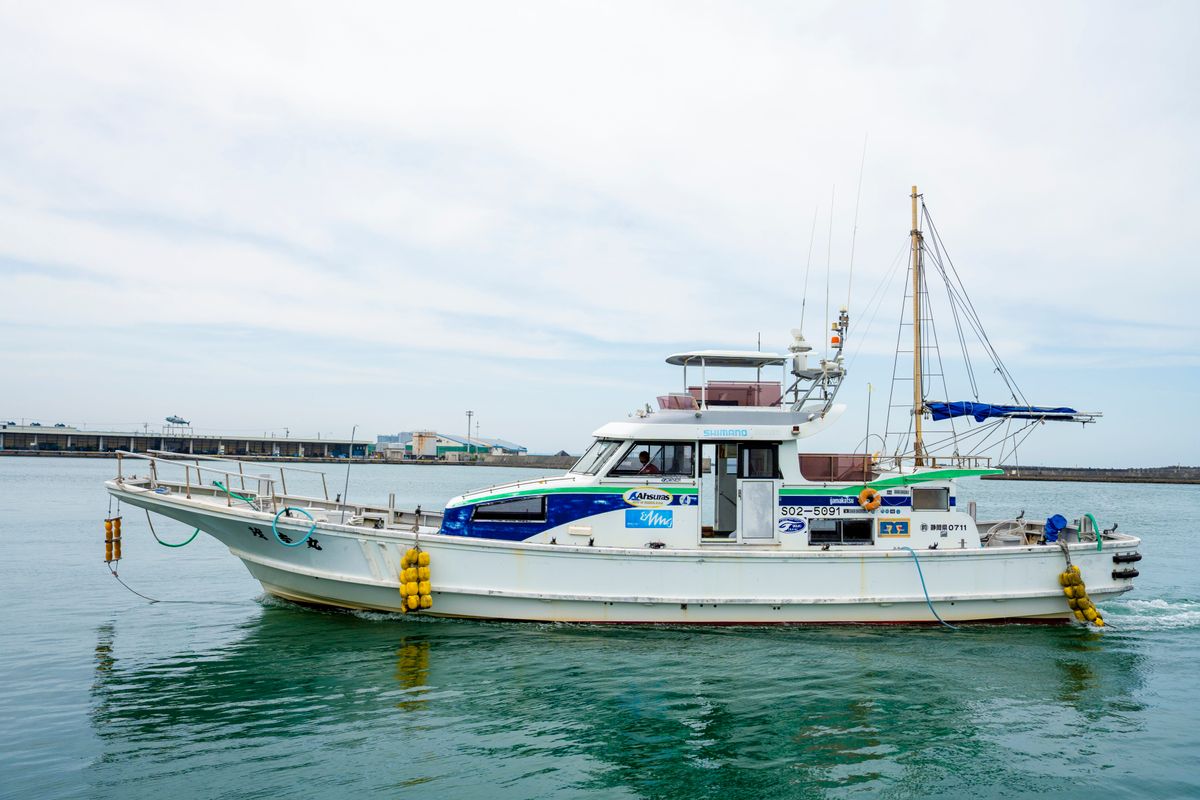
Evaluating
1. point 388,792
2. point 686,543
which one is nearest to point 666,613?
point 686,543

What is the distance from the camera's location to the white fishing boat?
1051 centimetres

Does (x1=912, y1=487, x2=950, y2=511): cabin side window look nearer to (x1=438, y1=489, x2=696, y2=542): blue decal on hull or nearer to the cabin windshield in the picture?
(x1=438, y1=489, x2=696, y2=542): blue decal on hull

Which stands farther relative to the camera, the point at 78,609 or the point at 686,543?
the point at 78,609

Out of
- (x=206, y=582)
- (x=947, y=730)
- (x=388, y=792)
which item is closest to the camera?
(x=388, y=792)

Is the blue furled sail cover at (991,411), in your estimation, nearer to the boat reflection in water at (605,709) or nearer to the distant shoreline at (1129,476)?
the boat reflection in water at (605,709)

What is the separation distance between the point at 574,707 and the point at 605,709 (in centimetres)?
34

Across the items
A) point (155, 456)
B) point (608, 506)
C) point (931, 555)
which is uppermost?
point (155, 456)

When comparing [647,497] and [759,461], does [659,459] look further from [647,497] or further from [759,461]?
[759,461]

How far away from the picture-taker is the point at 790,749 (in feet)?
23.4

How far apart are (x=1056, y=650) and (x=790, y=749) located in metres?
5.72

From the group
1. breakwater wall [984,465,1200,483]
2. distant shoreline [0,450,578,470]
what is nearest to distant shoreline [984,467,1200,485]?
breakwater wall [984,465,1200,483]

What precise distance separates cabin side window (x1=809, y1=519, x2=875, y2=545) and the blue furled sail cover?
257 centimetres

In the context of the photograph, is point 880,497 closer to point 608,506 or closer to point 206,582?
point 608,506

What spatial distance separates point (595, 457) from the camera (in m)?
11.5
